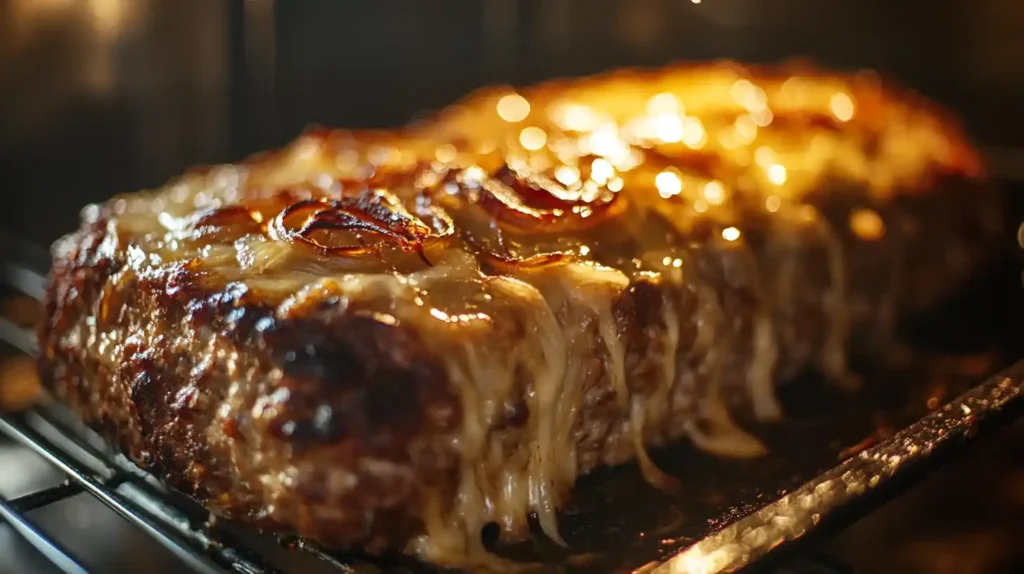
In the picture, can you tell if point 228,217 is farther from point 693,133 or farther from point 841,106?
point 841,106

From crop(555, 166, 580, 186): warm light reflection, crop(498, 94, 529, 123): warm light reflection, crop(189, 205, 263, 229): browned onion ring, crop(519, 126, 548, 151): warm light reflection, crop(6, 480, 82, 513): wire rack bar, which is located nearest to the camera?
crop(6, 480, 82, 513): wire rack bar

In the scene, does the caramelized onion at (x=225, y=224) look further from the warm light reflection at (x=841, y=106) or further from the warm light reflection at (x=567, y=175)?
the warm light reflection at (x=841, y=106)

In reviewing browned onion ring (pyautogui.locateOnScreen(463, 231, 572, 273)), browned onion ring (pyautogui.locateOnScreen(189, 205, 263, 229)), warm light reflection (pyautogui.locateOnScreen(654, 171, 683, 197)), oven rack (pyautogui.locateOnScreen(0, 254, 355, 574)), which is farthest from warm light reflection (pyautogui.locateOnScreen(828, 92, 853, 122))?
oven rack (pyautogui.locateOnScreen(0, 254, 355, 574))

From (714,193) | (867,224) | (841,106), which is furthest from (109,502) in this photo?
(841,106)

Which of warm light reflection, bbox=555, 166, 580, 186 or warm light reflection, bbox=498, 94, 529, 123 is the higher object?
warm light reflection, bbox=555, 166, 580, 186

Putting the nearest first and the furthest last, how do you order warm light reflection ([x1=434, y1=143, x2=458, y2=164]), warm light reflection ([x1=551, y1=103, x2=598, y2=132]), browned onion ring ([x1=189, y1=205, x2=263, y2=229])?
browned onion ring ([x1=189, y1=205, x2=263, y2=229]), warm light reflection ([x1=434, y1=143, x2=458, y2=164]), warm light reflection ([x1=551, y1=103, x2=598, y2=132])

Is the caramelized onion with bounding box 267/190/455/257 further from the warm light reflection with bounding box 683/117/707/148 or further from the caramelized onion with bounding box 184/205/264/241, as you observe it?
the warm light reflection with bounding box 683/117/707/148

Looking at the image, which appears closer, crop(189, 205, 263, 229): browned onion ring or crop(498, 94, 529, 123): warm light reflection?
crop(189, 205, 263, 229): browned onion ring
